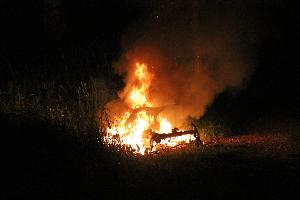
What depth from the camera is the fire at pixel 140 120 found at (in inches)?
366

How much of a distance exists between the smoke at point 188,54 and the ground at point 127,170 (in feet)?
9.23

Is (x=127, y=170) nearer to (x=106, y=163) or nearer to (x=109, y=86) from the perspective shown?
(x=106, y=163)

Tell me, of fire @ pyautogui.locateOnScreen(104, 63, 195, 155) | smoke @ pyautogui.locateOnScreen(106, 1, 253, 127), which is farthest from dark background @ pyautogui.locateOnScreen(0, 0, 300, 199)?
fire @ pyautogui.locateOnScreen(104, 63, 195, 155)

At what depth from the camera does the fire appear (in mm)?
9289

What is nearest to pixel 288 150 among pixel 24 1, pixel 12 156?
pixel 12 156

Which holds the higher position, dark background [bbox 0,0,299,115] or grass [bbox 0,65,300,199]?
dark background [bbox 0,0,299,115]

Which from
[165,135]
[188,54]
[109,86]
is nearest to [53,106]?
[165,135]

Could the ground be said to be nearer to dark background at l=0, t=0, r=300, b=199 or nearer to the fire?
dark background at l=0, t=0, r=300, b=199

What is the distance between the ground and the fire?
1026 millimetres

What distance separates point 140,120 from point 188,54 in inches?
117

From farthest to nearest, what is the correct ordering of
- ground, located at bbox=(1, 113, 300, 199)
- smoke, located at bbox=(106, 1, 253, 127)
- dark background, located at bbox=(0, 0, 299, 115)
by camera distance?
dark background, located at bbox=(0, 0, 299, 115) < smoke, located at bbox=(106, 1, 253, 127) < ground, located at bbox=(1, 113, 300, 199)

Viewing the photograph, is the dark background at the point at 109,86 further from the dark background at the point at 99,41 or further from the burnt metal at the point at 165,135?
the burnt metal at the point at 165,135

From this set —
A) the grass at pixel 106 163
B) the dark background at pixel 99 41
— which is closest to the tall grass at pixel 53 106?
the grass at pixel 106 163

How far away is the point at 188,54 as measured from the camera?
39.4ft
